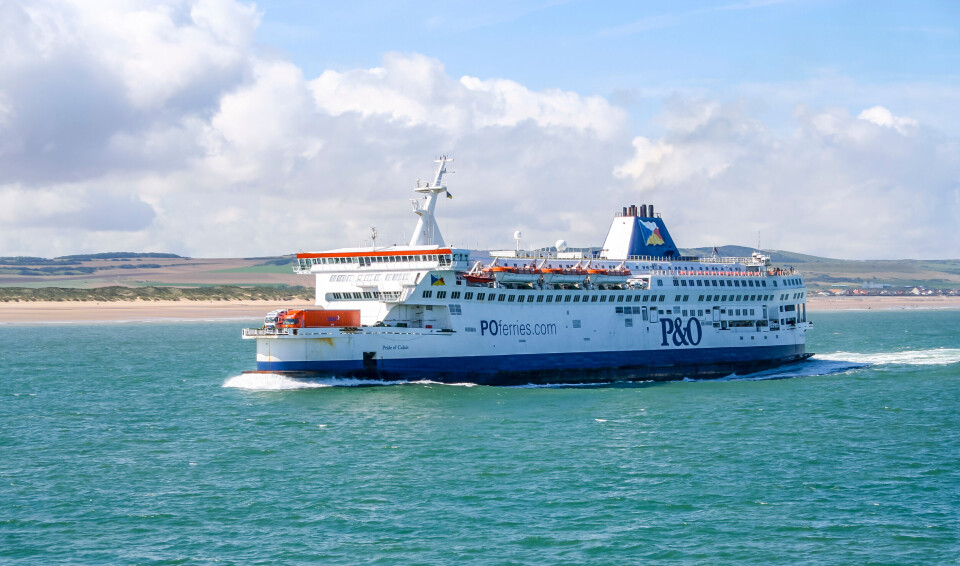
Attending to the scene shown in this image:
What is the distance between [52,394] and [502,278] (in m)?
23.3

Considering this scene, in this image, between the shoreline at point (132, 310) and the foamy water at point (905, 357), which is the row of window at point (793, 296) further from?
the shoreline at point (132, 310)

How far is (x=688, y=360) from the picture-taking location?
2231 inches

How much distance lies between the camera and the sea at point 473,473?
21.7m

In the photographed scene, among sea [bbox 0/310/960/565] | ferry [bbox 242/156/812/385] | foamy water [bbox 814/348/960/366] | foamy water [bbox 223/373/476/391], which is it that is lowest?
sea [bbox 0/310/960/565]

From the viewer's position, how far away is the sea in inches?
855

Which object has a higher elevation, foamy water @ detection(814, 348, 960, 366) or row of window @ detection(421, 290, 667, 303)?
row of window @ detection(421, 290, 667, 303)

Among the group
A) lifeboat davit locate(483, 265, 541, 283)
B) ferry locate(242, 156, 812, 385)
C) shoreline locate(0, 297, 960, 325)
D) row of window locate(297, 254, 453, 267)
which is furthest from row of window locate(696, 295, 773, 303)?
shoreline locate(0, 297, 960, 325)

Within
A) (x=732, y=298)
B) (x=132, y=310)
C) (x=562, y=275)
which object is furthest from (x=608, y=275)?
(x=132, y=310)

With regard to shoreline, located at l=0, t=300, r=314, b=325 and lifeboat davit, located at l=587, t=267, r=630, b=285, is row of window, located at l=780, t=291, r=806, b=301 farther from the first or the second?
shoreline, located at l=0, t=300, r=314, b=325

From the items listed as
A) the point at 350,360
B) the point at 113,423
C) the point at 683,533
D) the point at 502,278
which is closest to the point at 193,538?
the point at 683,533

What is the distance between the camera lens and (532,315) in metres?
50.0

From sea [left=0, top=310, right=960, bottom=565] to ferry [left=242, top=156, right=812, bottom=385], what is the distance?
5.82ft

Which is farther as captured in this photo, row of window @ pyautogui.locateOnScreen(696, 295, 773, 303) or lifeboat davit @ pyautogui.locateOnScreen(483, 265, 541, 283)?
row of window @ pyautogui.locateOnScreen(696, 295, 773, 303)

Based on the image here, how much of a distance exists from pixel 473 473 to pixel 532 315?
22.2 m
